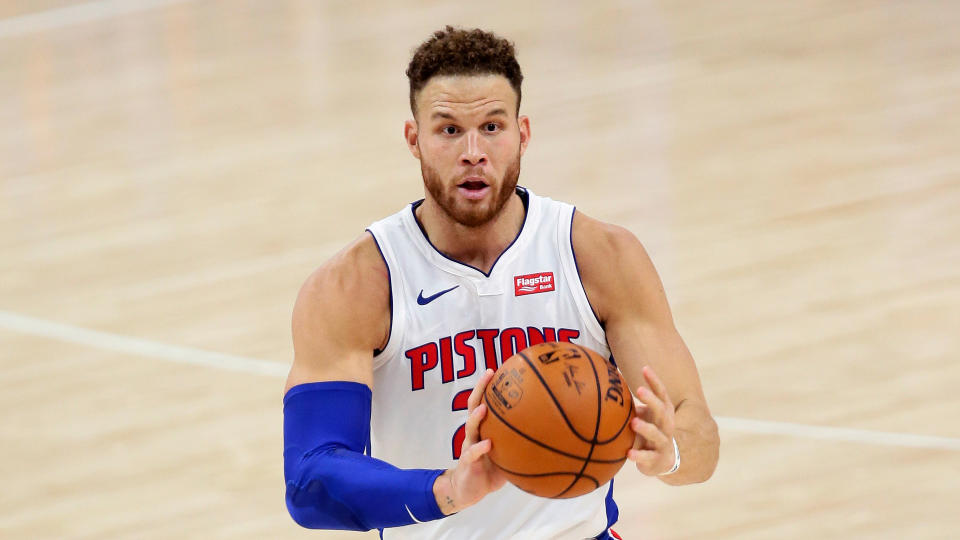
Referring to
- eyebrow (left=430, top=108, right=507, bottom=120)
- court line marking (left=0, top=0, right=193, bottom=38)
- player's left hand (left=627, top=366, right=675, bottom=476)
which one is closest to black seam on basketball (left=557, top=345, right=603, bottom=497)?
player's left hand (left=627, top=366, right=675, bottom=476)

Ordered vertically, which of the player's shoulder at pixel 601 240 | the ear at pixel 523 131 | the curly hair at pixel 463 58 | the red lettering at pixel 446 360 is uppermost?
the curly hair at pixel 463 58

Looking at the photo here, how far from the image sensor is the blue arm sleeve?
4.09m

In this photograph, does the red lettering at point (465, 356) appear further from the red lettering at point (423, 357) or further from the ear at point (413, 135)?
the ear at point (413, 135)

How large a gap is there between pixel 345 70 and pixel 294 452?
9.61 metres

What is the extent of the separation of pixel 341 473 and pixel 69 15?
12.5 meters

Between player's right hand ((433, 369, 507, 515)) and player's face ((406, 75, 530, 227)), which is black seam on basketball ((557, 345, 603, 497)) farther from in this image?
player's face ((406, 75, 530, 227))

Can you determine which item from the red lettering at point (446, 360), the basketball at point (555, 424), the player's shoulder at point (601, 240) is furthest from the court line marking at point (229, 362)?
the basketball at point (555, 424)

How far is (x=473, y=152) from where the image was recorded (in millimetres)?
4410

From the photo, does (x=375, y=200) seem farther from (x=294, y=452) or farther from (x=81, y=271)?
(x=294, y=452)

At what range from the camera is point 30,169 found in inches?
468

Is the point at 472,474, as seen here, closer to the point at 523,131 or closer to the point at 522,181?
the point at 523,131

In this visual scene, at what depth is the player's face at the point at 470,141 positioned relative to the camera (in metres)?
4.45

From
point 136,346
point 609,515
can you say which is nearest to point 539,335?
point 609,515

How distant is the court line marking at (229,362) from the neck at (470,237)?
3.37 metres
